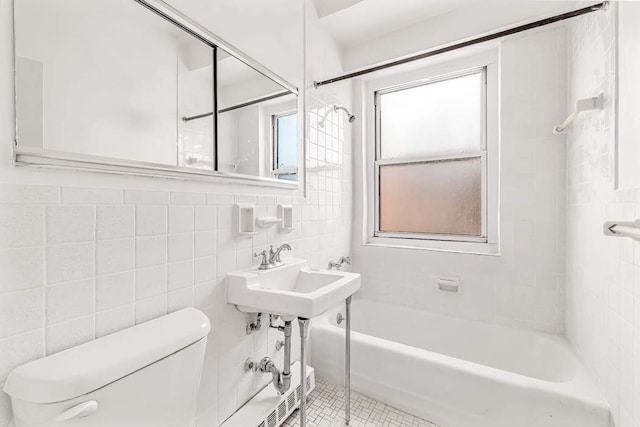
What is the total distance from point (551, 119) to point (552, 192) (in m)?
0.44

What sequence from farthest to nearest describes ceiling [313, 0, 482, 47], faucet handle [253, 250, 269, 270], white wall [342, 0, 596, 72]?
ceiling [313, 0, 482, 47]
white wall [342, 0, 596, 72]
faucet handle [253, 250, 269, 270]

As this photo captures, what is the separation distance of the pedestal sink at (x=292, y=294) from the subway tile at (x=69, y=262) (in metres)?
0.53

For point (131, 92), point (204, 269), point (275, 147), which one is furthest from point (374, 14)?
point (204, 269)

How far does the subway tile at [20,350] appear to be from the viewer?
66cm

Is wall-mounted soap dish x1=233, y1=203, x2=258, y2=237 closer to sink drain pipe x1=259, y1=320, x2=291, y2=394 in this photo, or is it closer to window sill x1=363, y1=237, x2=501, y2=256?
sink drain pipe x1=259, y1=320, x2=291, y2=394

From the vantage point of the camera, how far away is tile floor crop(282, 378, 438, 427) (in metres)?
1.45

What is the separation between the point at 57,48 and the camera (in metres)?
0.77

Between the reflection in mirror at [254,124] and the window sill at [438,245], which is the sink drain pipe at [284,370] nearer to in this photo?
the reflection in mirror at [254,124]

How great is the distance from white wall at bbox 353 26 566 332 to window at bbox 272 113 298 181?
1.27 m

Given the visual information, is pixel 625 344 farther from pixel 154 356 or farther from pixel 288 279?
pixel 154 356

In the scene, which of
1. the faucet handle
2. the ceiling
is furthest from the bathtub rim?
the ceiling

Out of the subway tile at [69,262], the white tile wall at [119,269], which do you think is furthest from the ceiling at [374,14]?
the subway tile at [69,262]

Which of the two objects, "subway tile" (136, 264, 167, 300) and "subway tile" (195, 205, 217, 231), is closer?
"subway tile" (136, 264, 167, 300)

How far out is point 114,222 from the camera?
0.86 m
